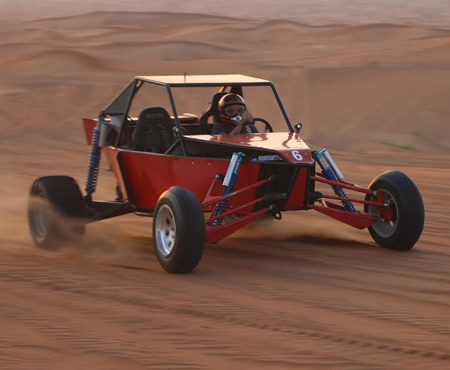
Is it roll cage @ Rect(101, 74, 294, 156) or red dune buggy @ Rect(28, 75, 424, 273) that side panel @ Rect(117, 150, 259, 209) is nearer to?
red dune buggy @ Rect(28, 75, 424, 273)

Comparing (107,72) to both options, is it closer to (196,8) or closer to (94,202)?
(94,202)

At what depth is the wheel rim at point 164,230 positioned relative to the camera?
26.6ft

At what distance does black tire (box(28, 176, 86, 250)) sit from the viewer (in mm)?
9287

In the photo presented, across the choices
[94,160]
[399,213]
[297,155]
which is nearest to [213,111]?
[94,160]

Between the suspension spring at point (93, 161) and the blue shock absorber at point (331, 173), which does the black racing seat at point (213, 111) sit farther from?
the blue shock absorber at point (331, 173)

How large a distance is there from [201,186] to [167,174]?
414mm

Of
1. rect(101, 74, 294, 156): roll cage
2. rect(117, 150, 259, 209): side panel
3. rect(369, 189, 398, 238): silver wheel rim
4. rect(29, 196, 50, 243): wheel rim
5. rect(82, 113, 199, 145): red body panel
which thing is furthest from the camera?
rect(82, 113, 199, 145): red body panel

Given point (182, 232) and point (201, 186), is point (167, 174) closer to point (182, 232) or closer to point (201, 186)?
point (201, 186)

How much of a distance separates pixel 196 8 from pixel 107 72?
161 ft

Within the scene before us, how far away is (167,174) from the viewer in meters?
8.98

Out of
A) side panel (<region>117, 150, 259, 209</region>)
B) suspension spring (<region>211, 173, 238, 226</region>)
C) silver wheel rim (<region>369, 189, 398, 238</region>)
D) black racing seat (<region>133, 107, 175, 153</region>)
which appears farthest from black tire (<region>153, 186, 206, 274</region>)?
silver wheel rim (<region>369, 189, 398, 238</region>)

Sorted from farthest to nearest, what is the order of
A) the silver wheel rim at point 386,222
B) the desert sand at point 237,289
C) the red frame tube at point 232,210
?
the silver wheel rim at point 386,222, the red frame tube at point 232,210, the desert sand at point 237,289

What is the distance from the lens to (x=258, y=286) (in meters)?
7.63

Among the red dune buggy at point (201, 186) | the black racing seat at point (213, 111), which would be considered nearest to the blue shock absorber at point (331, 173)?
the red dune buggy at point (201, 186)
